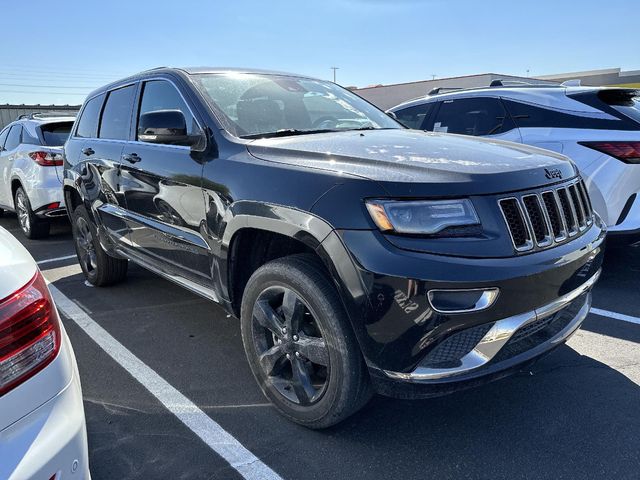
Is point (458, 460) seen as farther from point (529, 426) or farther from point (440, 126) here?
point (440, 126)

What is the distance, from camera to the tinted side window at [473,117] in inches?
204

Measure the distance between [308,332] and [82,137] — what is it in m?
3.54

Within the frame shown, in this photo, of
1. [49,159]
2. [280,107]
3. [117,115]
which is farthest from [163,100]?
[49,159]

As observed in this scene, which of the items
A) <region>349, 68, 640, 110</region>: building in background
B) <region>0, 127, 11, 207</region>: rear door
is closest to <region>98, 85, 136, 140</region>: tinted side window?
<region>0, 127, 11, 207</region>: rear door

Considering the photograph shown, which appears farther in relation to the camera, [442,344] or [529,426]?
[529,426]

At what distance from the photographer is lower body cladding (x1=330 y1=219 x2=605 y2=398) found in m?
1.95

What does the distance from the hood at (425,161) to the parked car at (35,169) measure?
17.6 feet

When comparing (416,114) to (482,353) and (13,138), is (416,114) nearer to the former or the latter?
(482,353)

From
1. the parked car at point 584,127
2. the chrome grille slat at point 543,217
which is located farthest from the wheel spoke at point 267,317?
the parked car at point 584,127

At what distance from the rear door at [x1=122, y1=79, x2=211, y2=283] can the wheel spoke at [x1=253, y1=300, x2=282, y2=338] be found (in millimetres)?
539

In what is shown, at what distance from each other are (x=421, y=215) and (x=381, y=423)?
118 cm

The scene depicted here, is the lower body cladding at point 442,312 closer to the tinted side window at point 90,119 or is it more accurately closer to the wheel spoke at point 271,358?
the wheel spoke at point 271,358

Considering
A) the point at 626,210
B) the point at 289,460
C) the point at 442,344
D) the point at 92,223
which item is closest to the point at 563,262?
the point at 442,344

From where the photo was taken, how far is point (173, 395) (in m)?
2.95
